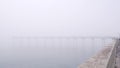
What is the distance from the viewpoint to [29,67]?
36.3 metres

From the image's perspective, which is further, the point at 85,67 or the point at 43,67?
the point at 43,67

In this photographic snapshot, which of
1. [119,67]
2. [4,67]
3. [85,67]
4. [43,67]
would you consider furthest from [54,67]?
[119,67]

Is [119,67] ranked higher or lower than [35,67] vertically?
higher

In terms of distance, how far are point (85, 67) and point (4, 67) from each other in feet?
80.6

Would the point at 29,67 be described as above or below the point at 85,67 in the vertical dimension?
below

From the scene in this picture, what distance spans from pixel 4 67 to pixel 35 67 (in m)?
4.75

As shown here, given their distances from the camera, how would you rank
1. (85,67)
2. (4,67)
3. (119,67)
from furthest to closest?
1. (4,67)
2. (85,67)
3. (119,67)

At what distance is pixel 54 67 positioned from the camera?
36750 mm

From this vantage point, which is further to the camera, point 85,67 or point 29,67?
point 29,67

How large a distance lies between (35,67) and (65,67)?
472 centimetres

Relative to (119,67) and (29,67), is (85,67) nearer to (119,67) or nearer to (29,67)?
(119,67)

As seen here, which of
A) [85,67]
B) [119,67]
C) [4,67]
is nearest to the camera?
[119,67]

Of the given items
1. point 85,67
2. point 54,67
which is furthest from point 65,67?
point 85,67

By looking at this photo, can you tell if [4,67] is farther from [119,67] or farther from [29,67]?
[119,67]
